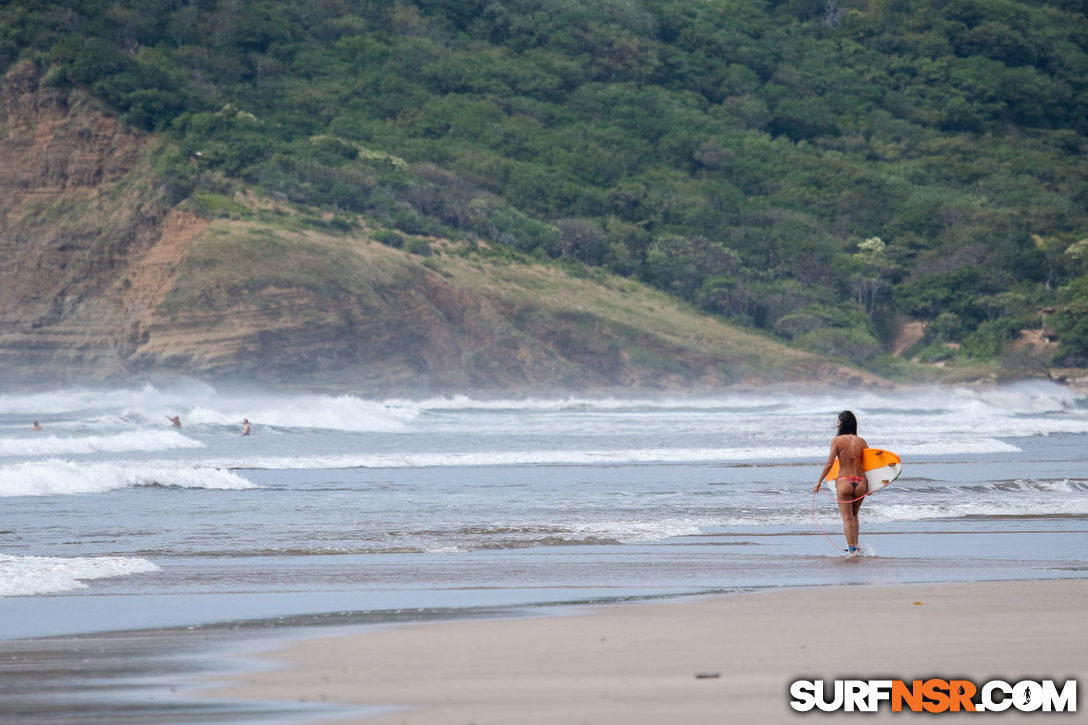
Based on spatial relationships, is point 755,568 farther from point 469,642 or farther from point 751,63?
point 751,63

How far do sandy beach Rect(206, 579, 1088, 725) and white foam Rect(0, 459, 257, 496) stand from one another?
10649mm

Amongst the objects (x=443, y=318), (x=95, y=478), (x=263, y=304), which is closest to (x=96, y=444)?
(x=95, y=478)

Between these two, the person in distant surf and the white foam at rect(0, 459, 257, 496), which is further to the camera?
the white foam at rect(0, 459, 257, 496)

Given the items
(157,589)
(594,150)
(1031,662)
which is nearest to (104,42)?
(594,150)

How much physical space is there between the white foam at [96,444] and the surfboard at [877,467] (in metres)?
18.1

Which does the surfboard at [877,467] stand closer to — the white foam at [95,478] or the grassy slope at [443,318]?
the white foam at [95,478]

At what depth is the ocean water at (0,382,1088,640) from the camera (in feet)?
31.1

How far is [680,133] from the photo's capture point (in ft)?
258

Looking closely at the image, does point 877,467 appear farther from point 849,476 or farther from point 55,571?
point 55,571

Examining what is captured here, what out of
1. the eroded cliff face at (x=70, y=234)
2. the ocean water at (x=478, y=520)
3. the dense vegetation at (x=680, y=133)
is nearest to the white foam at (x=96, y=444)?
the ocean water at (x=478, y=520)

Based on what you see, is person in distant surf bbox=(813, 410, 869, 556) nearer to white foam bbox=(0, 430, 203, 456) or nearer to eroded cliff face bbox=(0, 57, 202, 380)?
white foam bbox=(0, 430, 203, 456)

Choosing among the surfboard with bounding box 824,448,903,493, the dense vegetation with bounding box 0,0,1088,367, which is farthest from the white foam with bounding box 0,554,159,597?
the dense vegetation with bounding box 0,0,1088,367

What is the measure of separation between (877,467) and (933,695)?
605cm

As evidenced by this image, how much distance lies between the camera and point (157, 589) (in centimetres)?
958
